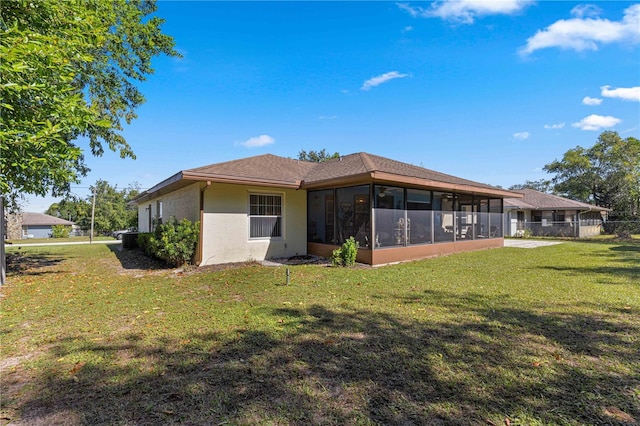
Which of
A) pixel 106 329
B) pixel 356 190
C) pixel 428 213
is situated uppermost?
pixel 356 190

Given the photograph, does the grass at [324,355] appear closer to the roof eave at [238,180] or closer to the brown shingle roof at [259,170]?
the roof eave at [238,180]

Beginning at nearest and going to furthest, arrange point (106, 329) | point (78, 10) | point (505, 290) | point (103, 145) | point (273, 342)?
1. point (273, 342)
2. point (106, 329)
3. point (78, 10)
4. point (505, 290)
5. point (103, 145)

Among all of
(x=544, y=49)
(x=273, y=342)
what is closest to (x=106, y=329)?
(x=273, y=342)

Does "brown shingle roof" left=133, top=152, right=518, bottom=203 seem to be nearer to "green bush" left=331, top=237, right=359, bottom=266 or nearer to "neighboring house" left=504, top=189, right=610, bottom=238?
"green bush" left=331, top=237, right=359, bottom=266

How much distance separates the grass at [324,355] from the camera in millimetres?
2232

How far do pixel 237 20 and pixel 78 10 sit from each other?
5.67 metres

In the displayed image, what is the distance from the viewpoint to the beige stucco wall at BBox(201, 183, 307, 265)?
902 centimetres

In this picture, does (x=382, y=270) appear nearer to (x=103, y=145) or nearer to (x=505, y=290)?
(x=505, y=290)

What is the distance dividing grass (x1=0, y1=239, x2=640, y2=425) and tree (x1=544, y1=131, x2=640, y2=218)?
1183 inches

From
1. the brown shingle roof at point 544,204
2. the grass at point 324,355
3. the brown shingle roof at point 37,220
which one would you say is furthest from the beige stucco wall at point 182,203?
the brown shingle roof at point 37,220

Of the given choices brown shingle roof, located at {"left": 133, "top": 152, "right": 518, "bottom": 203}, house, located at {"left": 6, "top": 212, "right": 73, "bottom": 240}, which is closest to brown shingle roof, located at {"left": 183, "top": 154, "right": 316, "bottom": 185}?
brown shingle roof, located at {"left": 133, "top": 152, "right": 518, "bottom": 203}

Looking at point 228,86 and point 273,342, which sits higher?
point 228,86

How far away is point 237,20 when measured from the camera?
10.0 metres

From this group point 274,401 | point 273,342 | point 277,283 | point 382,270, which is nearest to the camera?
point 274,401
